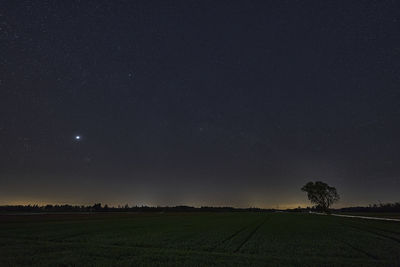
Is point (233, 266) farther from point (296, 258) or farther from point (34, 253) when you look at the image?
point (34, 253)

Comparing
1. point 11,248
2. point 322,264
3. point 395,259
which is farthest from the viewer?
point 11,248

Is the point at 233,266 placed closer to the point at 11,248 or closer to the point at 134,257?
the point at 134,257

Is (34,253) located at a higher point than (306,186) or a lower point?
lower

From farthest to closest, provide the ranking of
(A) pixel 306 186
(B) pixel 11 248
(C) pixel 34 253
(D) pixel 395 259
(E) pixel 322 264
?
1. (A) pixel 306 186
2. (B) pixel 11 248
3. (C) pixel 34 253
4. (D) pixel 395 259
5. (E) pixel 322 264

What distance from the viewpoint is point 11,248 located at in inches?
677

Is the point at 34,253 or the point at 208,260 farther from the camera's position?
the point at 34,253

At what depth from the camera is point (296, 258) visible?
15016 millimetres

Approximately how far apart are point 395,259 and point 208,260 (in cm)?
1151

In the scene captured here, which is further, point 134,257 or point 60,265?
point 134,257

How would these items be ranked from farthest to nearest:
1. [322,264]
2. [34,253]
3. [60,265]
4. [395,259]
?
[34,253] → [395,259] → [322,264] → [60,265]

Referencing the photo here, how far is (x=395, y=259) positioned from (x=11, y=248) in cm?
2580

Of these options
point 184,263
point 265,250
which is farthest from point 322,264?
point 184,263

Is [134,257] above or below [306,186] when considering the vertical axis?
below

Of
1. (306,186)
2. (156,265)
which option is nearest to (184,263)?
(156,265)
